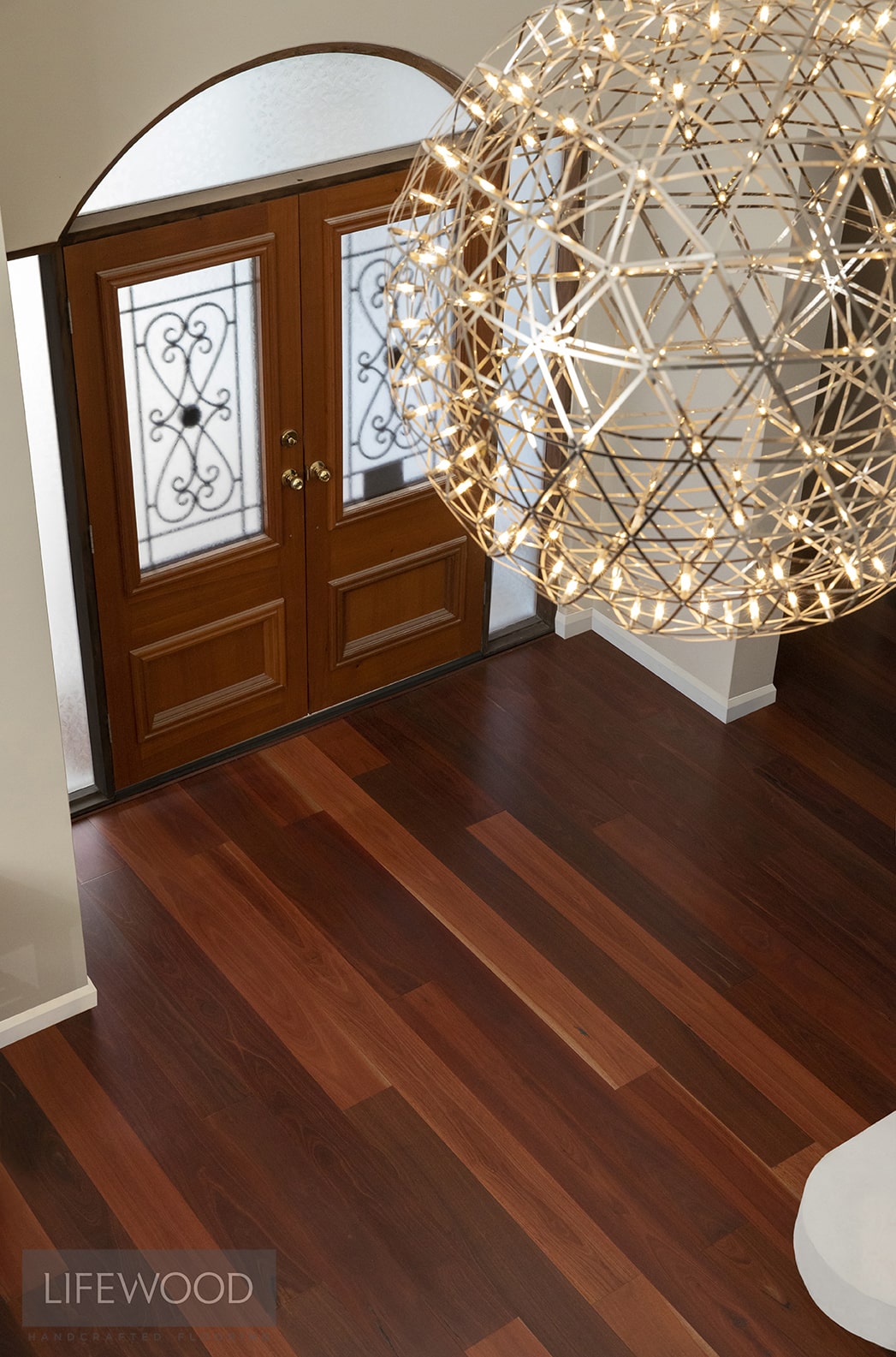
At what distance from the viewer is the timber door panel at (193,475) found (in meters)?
3.81

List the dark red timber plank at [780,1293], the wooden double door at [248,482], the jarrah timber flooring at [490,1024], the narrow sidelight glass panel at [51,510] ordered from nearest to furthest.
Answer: the dark red timber plank at [780,1293], the jarrah timber flooring at [490,1024], the narrow sidelight glass panel at [51,510], the wooden double door at [248,482]

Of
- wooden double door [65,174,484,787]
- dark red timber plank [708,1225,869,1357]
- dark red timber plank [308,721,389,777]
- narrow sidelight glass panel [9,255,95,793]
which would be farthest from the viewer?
dark red timber plank [308,721,389,777]

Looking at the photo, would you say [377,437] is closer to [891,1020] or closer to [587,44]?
[891,1020]

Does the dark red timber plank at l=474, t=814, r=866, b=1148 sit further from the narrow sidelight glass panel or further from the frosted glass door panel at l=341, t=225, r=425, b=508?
the narrow sidelight glass panel

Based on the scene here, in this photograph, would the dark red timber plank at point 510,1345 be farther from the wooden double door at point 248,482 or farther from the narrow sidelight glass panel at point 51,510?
the wooden double door at point 248,482

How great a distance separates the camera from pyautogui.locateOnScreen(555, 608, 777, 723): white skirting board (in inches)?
194

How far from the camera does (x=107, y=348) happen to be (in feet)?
12.4

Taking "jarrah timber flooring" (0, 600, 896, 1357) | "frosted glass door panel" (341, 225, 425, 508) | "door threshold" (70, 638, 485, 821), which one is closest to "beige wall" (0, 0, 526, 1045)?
"jarrah timber flooring" (0, 600, 896, 1357)

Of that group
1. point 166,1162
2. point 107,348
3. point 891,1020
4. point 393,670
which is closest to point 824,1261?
point 891,1020

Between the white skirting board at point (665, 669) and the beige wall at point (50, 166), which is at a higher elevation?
the beige wall at point (50, 166)

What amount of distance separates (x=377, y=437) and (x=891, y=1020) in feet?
7.42

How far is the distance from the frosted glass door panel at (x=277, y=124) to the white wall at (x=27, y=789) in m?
0.94
